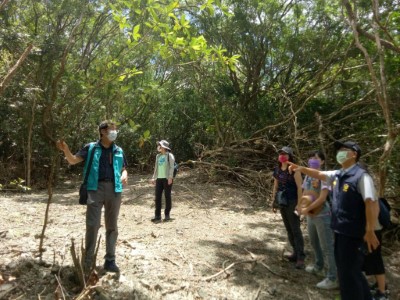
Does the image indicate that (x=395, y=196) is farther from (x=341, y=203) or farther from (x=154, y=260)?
(x=154, y=260)

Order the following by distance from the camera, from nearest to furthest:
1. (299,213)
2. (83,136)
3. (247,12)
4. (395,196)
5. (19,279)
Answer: (19,279)
(299,213)
(395,196)
(247,12)
(83,136)

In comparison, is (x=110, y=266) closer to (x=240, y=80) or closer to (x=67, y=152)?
(x=67, y=152)

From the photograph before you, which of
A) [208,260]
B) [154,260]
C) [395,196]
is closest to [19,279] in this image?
[154,260]

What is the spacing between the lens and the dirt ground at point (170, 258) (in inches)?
157

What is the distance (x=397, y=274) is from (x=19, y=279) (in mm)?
4992

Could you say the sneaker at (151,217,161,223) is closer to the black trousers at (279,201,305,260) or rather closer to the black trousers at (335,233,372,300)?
the black trousers at (279,201,305,260)

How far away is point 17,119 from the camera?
1136cm

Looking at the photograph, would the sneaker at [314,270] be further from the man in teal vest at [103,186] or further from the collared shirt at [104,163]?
the collared shirt at [104,163]

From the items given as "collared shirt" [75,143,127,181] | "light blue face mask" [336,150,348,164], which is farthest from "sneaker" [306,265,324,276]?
"collared shirt" [75,143,127,181]

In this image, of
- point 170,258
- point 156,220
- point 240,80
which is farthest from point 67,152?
point 240,80

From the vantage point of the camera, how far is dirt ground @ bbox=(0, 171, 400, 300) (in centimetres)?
399

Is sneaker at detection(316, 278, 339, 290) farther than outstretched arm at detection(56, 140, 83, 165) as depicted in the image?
Yes

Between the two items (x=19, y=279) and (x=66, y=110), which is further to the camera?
(x=66, y=110)

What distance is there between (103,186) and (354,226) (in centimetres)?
268
